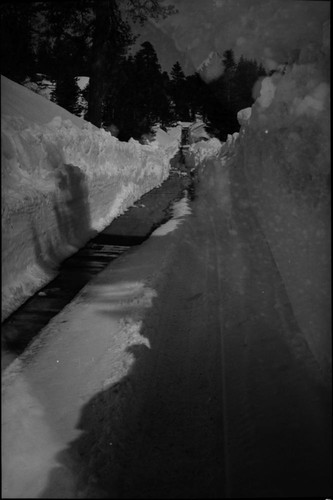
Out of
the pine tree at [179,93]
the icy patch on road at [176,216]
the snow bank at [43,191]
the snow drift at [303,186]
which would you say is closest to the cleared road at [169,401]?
the snow drift at [303,186]

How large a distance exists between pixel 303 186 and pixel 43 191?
421 centimetres

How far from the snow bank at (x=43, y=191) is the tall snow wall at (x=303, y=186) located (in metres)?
3.44

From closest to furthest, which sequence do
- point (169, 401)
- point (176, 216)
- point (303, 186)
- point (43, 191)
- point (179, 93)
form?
point (169, 401) < point (303, 186) < point (43, 191) < point (176, 216) < point (179, 93)

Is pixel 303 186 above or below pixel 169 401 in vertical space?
above

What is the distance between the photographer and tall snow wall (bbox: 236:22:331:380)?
3.86 m

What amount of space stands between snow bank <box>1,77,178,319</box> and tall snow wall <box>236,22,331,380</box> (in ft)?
11.3

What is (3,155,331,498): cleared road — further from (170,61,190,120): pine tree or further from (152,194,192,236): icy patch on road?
(170,61,190,120): pine tree

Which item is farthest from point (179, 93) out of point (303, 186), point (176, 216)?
point (303, 186)

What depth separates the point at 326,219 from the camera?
3.89 meters

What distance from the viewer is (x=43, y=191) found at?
6383mm

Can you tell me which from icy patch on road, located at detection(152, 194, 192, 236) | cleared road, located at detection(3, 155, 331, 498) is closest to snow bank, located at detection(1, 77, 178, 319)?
cleared road, located at detection(3, 155, 331, 498)

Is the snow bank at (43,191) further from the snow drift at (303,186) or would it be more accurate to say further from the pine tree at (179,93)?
the pine tree at (179,93)

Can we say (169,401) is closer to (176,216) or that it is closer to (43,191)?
(43,191)

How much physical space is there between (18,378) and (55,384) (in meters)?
0.35
